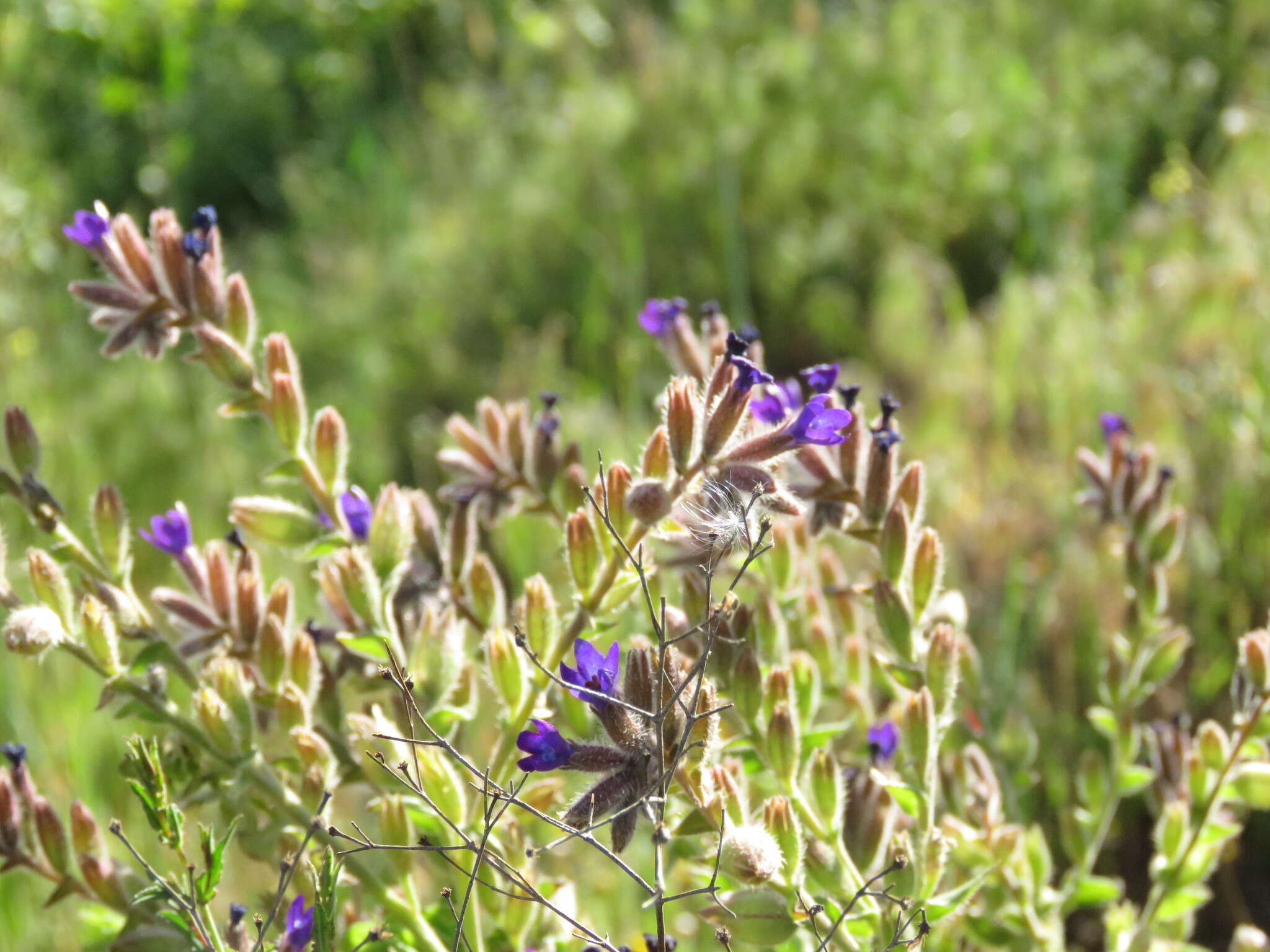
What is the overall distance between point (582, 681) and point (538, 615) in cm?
16

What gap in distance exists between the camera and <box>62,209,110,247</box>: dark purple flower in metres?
1.11

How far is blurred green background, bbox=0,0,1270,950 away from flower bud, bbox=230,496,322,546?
0.96m

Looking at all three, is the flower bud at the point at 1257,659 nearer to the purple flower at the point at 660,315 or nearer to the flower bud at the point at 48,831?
the purple flower at the point at 660,315

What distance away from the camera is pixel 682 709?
2.96 ft

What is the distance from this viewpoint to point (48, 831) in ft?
3.54

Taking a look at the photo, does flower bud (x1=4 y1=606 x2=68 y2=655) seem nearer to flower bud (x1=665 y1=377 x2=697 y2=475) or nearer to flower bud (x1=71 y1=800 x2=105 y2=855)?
flower bud (x1=71 y1=800 x2=105 y2=855)

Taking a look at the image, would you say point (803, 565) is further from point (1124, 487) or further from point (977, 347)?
point (977, 347)

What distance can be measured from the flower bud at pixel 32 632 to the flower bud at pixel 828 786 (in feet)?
2.11

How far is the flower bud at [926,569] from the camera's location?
1.12 meters

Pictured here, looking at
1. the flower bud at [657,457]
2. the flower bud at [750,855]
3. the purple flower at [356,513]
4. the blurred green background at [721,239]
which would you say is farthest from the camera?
the blurred green background at [721,239]

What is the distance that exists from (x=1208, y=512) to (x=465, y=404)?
2592 millimetres

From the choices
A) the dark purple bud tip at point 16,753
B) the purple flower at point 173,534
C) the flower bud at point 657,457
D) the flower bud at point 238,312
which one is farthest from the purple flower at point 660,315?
the dark purple bud tip at point 16,753

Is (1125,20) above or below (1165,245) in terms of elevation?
above

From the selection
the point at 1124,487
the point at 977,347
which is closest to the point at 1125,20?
the point at 977,347
